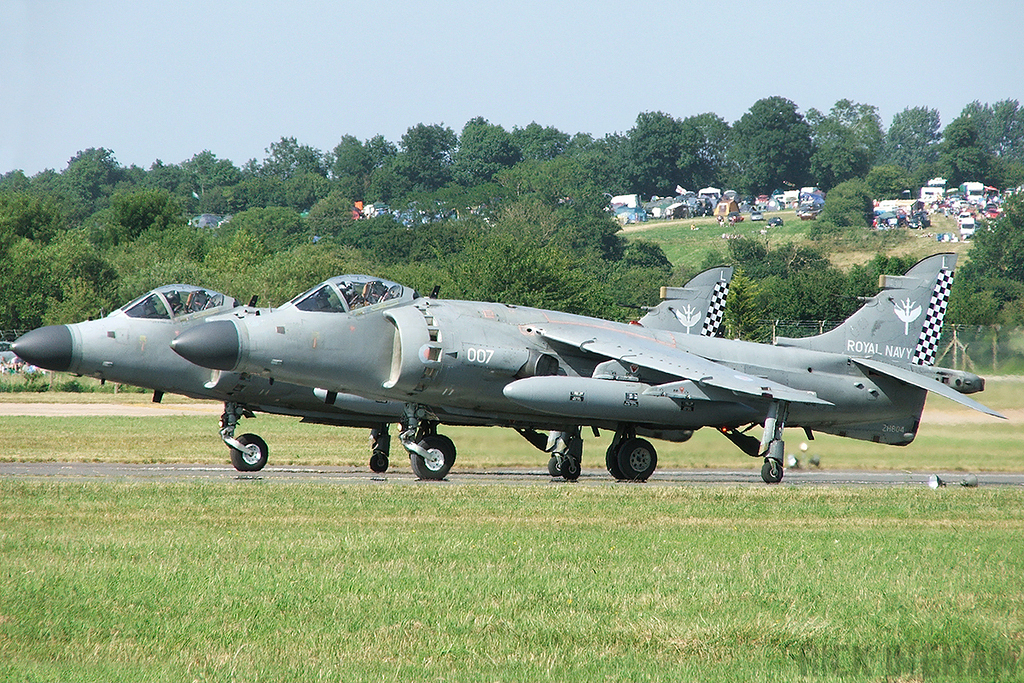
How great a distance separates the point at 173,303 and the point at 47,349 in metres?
2.15

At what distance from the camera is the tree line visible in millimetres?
54031

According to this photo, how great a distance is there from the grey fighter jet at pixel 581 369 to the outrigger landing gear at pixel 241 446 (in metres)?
2.01

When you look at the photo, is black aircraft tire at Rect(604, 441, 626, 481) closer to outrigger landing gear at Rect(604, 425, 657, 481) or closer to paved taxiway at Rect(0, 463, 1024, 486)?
outrigger landing gear at Rect(604, 425, 657, 481)

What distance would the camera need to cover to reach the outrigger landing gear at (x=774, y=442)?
1698cm

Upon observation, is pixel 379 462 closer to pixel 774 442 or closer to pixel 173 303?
A: pixel 173 303

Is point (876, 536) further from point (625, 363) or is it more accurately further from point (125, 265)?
point (125, 265)

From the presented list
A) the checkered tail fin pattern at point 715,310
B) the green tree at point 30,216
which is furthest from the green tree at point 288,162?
the checkered tail fin pattern at point 715,310

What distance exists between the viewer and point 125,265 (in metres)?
61.3

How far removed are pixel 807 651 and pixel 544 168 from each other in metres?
130

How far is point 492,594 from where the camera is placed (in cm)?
788

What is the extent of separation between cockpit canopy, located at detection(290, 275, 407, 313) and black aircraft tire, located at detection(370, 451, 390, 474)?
3.59 m

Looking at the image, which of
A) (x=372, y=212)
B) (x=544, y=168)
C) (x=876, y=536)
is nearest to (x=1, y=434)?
(x=876, y=536)

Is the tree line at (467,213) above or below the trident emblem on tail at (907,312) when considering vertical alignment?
above

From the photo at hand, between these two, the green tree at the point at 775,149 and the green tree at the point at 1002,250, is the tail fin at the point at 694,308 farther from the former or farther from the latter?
the green tree at the point at 775,149
